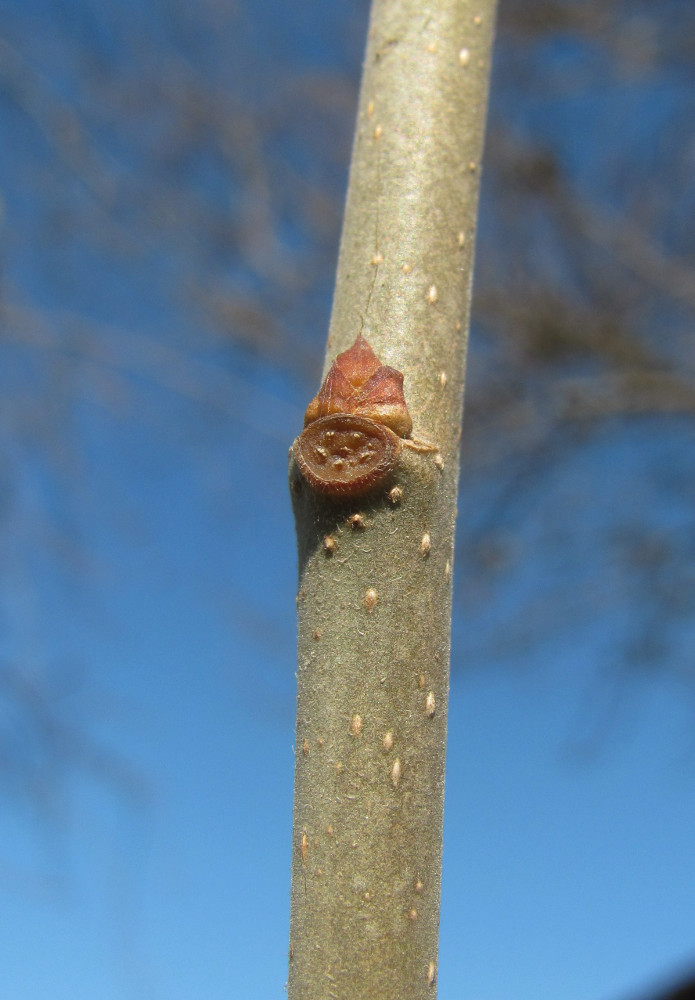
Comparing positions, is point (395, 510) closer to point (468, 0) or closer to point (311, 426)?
point (311, 426)

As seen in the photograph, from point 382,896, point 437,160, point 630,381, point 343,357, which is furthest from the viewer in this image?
point 630,381

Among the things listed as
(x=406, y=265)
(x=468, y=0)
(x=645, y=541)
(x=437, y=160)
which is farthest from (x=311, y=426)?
(x=645, y=541)

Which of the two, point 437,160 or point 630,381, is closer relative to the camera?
point 437,160

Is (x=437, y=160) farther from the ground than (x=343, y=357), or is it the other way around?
(x=437, y=160)

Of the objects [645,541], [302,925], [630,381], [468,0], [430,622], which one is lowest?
[302,925]

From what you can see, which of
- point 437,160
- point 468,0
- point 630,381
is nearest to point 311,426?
point 437,160

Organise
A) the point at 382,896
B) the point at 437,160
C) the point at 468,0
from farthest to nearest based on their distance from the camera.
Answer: the point at 468,0 → the point at 437,160 → the point at 382,896
